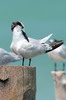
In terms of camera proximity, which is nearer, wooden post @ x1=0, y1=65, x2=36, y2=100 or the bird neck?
wooden post @ x1=0, y1=65, x2=36, y2=100

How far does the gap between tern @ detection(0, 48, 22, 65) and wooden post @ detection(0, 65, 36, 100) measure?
7.38ft

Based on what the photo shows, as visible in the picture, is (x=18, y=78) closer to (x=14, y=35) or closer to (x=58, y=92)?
(x=14, y=35)

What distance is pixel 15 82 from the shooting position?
21.0 feet

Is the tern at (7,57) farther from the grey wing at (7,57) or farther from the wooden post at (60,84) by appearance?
the wooden post at (60,84)

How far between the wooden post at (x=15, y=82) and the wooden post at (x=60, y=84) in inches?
372

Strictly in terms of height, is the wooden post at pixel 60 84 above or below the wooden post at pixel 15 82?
above

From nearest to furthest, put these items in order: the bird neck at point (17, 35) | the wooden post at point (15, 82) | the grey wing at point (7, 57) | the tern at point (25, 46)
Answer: the wooden post at point (15, 82) < the grey wing at point (7, 57) < the tern at point (25, 46) < the bird neck at point (17, 35)

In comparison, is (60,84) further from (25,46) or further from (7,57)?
(7,57)

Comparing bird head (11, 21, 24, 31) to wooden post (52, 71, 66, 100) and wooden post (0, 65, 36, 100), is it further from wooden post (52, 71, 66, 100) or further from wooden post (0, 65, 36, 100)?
wooden post (52, 71, 66, 100)

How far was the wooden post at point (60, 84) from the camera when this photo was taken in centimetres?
1588

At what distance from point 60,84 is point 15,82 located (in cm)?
999

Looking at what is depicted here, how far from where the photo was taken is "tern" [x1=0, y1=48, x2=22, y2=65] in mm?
8759

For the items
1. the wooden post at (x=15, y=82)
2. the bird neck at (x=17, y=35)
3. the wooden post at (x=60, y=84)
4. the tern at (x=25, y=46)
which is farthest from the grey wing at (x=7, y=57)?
the wooden post at (x=60, y=84)

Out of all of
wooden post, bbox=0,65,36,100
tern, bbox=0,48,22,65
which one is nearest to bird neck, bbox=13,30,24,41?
tern, bbox=0,48,22,65
